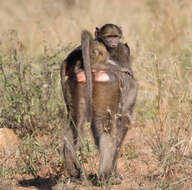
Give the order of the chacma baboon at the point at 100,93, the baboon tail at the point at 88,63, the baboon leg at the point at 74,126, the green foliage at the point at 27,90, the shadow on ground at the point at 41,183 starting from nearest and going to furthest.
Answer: the baboon tail at the point at 88,63 < the chacma baboon at the point at 100,93 < the baboon leg at the point at 74,126 < the shadow on ground at the point at 41,183 < the green foliage at the point at 27,90

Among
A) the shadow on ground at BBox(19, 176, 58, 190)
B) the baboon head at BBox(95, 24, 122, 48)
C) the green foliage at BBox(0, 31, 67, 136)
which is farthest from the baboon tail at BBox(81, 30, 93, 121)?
the green foliage at BBox(0, 31, 67, 136)

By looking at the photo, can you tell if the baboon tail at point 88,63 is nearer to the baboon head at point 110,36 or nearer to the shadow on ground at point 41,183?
the baboon head at point 110,36

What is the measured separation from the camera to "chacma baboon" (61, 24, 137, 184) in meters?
4.02

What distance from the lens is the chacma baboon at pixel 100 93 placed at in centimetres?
402

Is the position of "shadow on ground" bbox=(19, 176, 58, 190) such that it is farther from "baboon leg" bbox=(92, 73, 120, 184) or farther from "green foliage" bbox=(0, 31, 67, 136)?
"green foliage" bbox=(0, 31, 67, 136)

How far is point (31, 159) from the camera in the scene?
4.84m

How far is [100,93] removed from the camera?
402 centimetres

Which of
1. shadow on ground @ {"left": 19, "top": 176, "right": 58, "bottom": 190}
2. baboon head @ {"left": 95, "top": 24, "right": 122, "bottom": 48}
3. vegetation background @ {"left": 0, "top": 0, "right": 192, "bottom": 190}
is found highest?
baboon head @ {"left": 95, "top": 24, "right": 122, "bottom": 48}

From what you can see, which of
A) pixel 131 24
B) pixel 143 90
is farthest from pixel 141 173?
pixel 131 24

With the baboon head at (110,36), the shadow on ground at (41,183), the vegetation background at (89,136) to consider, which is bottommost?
the shadow on ground at (41,183)

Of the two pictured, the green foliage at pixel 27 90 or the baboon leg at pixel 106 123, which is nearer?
the baboon leg at pixel 106 123

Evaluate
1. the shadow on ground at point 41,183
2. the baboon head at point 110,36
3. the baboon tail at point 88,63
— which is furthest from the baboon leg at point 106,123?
the shadow on ground at point 41,183

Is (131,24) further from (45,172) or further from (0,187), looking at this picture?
(0,187)

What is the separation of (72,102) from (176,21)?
6098 millimetres
